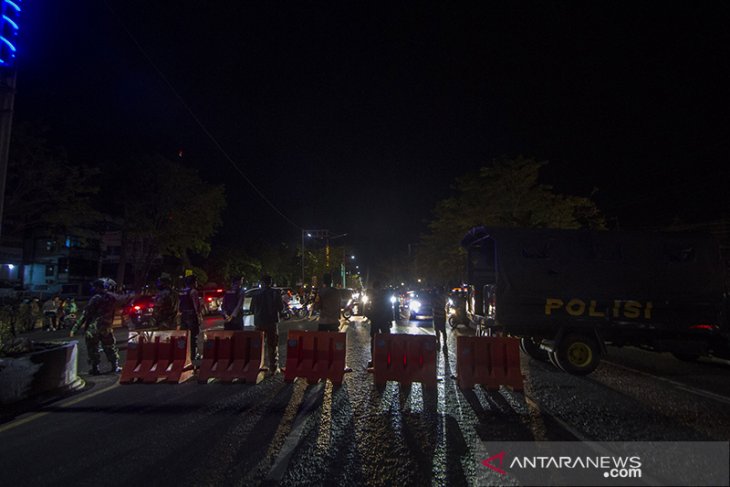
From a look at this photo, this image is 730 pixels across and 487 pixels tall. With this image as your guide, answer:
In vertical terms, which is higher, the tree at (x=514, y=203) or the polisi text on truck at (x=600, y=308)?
the tree at (x=514, y=203)

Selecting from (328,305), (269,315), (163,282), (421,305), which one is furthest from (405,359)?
(421,305)

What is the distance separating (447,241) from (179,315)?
2625 centimetres

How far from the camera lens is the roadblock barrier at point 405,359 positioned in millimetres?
7441

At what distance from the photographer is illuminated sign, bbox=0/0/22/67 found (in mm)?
8023

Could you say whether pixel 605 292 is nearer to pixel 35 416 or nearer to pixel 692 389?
pixel 692 389

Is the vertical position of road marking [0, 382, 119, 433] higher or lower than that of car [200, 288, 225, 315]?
lower

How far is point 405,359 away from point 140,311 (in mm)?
15547

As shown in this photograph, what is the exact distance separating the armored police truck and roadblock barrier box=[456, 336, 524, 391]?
1.54m

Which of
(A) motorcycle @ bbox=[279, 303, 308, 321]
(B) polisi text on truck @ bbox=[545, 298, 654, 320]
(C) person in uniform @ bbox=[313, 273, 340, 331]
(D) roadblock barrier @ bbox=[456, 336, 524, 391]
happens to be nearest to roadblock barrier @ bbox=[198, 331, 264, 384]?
(C) person in uniform @ bbox=[313, 273, 340, 331]

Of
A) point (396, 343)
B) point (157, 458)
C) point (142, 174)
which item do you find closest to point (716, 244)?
point (396, 343)

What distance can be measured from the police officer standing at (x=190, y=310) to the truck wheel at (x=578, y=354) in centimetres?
749

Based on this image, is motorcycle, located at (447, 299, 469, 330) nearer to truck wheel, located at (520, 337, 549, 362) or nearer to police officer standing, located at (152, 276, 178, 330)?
truck wheel, located at (520, 337, 549, 362)

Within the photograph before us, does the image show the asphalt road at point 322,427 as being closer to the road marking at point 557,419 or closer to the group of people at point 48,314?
the road marking at point 557,419

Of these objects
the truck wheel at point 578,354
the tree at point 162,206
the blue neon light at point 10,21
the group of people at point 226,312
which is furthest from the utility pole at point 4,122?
the tree at point 162,206
